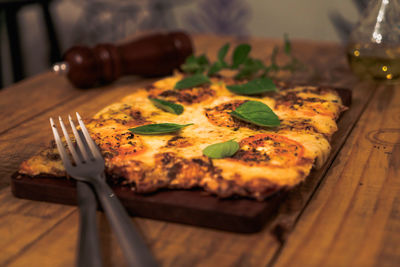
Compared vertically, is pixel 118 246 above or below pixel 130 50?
below

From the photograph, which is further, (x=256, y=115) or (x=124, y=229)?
(x=256, y=115)

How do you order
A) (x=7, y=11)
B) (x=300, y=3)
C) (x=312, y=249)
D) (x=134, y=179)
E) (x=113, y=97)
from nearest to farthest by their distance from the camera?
(x=312, y=249)
(x=134, y=179)
(x=113, y=97)
(x=7, y=11)
(x=300, y=3)

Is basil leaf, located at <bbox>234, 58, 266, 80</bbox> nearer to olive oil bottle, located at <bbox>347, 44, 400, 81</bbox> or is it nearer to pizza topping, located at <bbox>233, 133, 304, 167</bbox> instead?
olive oil bottle, located at <bbox>347, 44, 400, 81</bbox>

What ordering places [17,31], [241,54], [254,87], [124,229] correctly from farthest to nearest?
[17,31], [241,54], [254,87], [124,229]

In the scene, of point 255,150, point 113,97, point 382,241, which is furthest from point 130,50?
point 382,241

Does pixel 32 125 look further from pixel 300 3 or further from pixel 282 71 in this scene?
pixel 300 3

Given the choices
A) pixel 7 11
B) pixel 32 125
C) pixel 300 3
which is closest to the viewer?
pixel 32 125

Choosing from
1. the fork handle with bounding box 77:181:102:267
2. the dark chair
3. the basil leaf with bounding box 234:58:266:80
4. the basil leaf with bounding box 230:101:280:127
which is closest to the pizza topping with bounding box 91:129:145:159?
the fork handle with bounding box 77:181:102:267

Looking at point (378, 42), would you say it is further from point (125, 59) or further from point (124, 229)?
point (124, 229)

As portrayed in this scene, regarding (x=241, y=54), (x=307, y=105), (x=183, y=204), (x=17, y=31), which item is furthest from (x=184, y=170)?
(x=17, y=31)
